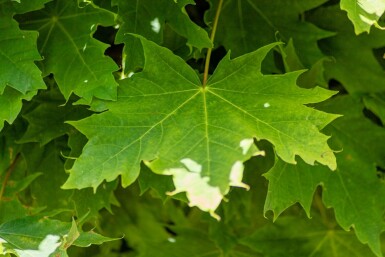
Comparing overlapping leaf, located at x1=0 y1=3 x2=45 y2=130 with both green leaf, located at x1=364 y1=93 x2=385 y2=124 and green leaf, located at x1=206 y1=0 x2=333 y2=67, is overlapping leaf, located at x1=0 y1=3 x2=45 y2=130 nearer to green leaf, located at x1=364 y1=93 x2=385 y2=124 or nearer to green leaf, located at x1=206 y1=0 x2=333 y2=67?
green leaf, located at x1=206 y1=0 x2=333 y2=67

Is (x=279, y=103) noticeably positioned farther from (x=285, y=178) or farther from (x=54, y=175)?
(x=54, y=175)

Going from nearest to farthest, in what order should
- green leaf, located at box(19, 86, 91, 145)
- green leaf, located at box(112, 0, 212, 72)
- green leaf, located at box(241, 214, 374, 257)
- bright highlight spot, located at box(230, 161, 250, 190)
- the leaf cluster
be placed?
bright highlight spot, located at box(230, 161, 250, 190)
the leaf cluster
green leaf, located at box(112, 0, 212, 72)
green leaf, located at box(19, 86, 91, 145)
green leaf, located at box(241, 214, 374, 257)

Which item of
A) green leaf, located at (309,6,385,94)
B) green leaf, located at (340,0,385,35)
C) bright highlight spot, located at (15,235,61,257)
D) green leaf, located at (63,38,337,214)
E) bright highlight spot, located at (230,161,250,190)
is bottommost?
bright highlight spot, located at (15,235,61,257)

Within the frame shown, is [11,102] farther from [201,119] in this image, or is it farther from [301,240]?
[301,240]

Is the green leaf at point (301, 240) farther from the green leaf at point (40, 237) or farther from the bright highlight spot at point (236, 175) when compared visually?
the bright highlight spot at point (236, 175)

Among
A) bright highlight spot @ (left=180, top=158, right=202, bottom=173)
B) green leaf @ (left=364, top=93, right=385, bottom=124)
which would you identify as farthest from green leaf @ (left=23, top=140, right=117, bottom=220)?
green leaf @ (left=364, top=93, right=385, bottom=124)

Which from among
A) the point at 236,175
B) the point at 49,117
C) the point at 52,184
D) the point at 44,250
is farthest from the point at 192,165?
the point at 52,184

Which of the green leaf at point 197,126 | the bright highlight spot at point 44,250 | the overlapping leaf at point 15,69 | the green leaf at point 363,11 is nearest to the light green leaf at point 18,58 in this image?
the overlapping leaf at point 15,69

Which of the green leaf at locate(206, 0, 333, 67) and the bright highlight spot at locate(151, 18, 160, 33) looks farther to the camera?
the green leaf at locate(206, 0, 333, 67)
